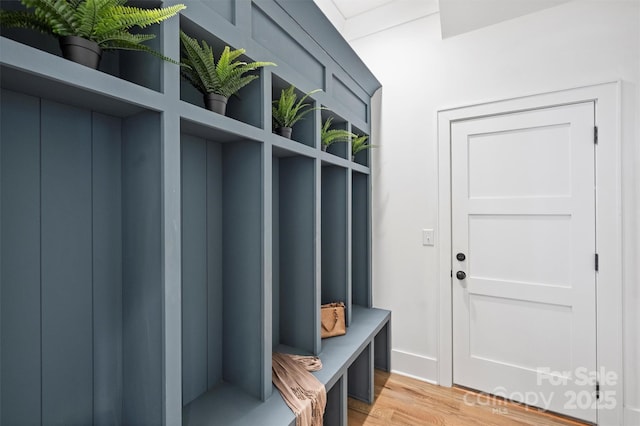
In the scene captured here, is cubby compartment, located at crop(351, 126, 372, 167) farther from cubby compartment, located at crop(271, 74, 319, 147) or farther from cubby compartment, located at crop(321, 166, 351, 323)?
cubby compartment, located at crop(271, 74, 319, 147)

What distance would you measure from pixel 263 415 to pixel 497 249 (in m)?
1.82

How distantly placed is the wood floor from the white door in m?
0.10

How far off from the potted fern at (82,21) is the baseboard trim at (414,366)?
8.46 feet

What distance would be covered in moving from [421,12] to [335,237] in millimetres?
Result: 1870

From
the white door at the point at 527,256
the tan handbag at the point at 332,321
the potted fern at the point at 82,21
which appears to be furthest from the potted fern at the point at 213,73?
the white door at the point at 527,256

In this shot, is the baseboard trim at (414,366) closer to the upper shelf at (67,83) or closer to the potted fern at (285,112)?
the potted fern at (285,112)

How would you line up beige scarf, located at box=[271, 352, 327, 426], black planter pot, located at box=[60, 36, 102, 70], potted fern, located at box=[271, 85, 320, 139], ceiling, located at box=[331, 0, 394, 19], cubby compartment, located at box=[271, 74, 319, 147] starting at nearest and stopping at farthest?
1. black planter pot, located at box=[60, 36, 102, 70]
2. beige scarf, located at box=[271, 352, 327, 426]
3. potted fern, located at box=[271, 85, 320, 139]
4. cubby compartment, located at box=[271, 74, 319, 147]
5. ceiling, located at box=[331, 0, 394, 19]

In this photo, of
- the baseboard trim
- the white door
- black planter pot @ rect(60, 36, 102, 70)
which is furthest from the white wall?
black planter pot @ rect(60, 36, 102, 70)

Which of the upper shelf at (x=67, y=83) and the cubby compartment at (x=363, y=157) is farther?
the cubby compartment at (x=363, y=157)

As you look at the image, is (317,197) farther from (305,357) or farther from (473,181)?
(473,181)

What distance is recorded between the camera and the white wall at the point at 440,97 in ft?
5.82

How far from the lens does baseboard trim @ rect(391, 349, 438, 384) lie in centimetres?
235

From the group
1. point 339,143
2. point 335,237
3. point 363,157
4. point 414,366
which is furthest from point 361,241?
point 414,366

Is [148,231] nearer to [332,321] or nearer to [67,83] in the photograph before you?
[67,83]
